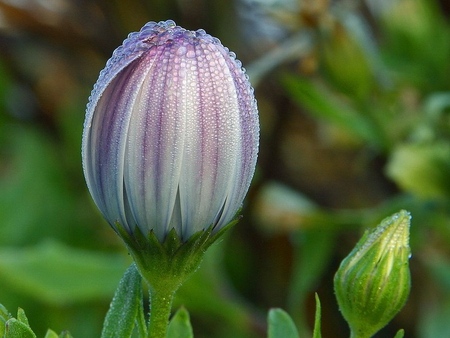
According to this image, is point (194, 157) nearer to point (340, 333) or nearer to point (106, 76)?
point (106, 76)

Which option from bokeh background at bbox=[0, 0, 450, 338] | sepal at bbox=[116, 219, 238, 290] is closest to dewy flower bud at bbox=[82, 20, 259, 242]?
sepal at bbox=[116, 219, 238, 290]

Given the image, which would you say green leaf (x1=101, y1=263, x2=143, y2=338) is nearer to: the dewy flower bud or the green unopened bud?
the dewy flower bud

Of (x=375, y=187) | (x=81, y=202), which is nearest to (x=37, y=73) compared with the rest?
(x=81, y=202)

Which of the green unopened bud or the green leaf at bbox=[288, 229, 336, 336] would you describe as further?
the green leaf at bbox=[288, 229, 336, 336]

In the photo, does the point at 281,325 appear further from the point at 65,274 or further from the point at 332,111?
the point at 65,274

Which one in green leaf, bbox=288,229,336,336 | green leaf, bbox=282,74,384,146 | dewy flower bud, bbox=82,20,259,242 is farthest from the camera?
green leaf, bbox=288,229,336,336

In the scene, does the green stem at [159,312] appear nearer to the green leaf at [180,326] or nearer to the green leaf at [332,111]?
the green leaf at [180,326]

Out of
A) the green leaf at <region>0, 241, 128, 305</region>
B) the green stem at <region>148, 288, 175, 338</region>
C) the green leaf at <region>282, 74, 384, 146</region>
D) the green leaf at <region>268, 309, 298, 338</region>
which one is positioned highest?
the green leaf at <region>282, 74, 384, 146</region>
